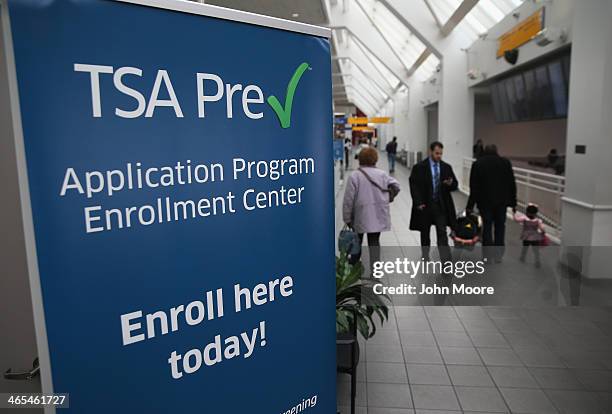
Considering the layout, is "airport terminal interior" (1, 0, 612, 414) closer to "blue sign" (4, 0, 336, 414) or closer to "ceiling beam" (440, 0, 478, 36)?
"ceiling beam" (440, 0, 478, 36)

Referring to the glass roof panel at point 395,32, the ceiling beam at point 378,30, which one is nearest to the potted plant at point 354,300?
the ceiling beam at point 378,30

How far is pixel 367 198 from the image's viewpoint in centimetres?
491

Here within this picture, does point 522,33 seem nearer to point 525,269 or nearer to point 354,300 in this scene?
point 525,269

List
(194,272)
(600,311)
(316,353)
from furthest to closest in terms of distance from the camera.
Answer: (600,311) < (316,353) < (194,272)

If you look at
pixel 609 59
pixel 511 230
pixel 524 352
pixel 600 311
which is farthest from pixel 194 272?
pixel 511 230

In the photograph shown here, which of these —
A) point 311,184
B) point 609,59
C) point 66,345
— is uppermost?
point 609,59

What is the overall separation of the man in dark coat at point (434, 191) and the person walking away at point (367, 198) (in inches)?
24.9

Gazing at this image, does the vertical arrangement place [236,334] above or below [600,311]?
above

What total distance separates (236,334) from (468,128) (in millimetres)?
14197

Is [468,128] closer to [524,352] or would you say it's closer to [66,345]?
[524,352]

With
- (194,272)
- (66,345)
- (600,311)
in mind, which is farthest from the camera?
(600,311)

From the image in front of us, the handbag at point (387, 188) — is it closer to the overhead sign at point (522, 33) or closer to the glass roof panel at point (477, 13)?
the overhead sign at point (522, 33)

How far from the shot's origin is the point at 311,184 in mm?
1600

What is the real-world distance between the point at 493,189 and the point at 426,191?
3.46 feet
